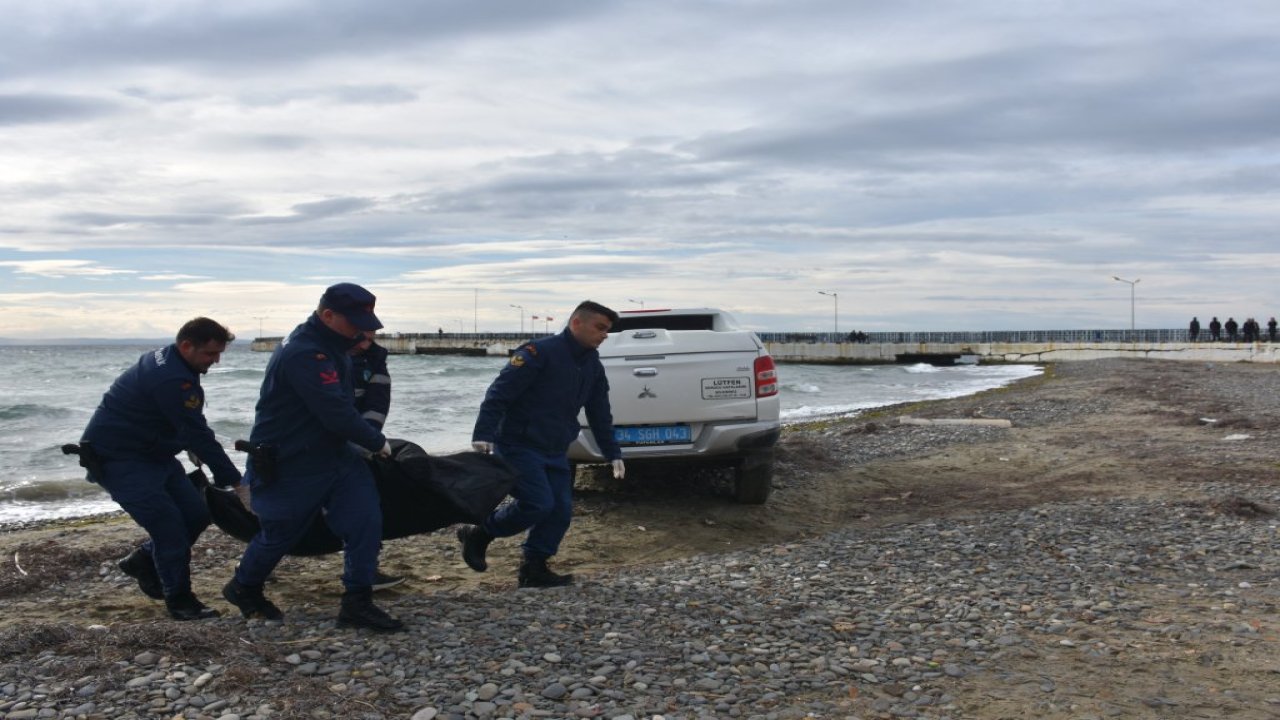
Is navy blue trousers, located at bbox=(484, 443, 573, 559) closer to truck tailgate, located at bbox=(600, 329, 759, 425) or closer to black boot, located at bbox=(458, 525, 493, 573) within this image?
black boot, located at bbox=(458, 525, 493, 573)

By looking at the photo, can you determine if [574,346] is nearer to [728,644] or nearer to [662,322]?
[728,644]

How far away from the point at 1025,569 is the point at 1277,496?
4.24m

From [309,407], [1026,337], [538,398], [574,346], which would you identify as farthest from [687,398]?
[1026,337]

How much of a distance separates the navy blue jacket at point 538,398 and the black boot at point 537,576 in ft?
2.38

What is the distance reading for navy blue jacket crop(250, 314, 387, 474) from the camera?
507cm

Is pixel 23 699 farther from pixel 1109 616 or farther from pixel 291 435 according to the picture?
pixel 1109 616

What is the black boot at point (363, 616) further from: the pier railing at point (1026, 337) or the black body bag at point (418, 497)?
the pier railing at point (1026, 337)

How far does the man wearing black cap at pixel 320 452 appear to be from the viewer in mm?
5129

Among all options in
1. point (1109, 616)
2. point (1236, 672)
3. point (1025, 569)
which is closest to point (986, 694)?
point (1236, 672)

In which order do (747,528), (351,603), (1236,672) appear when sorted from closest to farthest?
(1236,672), (351,603), (747,528)

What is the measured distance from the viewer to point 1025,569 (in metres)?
6.95

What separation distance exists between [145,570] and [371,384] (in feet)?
6.07

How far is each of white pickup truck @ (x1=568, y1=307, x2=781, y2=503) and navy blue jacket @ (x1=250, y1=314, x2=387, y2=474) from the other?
3963 millimetres

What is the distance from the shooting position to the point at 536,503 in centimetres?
643
